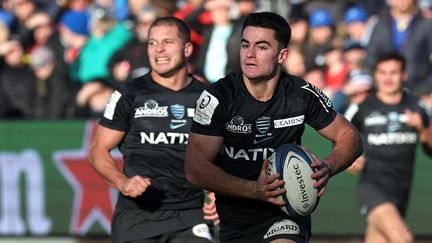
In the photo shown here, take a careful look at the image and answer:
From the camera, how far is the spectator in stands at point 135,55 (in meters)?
14.7

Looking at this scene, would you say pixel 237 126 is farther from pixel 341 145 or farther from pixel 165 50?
pixel 165 50

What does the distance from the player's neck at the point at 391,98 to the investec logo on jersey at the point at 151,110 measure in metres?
4.21

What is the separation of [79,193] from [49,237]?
666 mm

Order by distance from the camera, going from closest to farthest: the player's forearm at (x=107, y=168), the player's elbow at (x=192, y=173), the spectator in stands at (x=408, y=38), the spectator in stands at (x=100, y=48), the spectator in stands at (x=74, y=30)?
the player's elbow at (x=192, y=173), the player's forearm at (x=107, y=168), the spectator in stands at (x=408, y=38), the spectator in stands at (x=100, y=48), the spectator in stands at (x=74, y=30)

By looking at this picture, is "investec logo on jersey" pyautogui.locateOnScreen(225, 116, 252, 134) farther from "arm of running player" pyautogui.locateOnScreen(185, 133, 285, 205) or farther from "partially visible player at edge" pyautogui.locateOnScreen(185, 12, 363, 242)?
"arm of running player" pyautogui.locateOnScreen(185, 133, 285, 205)

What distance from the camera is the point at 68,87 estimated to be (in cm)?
1595

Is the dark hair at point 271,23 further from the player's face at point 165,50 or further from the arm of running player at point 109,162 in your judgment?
the player's face at point 165,50

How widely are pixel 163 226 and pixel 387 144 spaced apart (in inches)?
172

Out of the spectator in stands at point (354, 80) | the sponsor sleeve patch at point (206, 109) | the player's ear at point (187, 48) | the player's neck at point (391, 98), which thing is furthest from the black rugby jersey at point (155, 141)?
the spectator in stands at point (354, 80)

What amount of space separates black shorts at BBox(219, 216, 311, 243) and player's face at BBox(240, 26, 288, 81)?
3.08 feet

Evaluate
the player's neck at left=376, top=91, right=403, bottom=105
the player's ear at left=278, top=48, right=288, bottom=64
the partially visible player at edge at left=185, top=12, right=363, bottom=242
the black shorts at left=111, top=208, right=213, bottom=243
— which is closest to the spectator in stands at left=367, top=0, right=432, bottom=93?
the player's neck at left=376, top=91, right=403, bottom=105

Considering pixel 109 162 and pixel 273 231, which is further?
pixel 109 162

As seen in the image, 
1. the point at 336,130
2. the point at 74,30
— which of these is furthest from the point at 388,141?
the point at 74,30

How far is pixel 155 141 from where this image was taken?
9258mm
